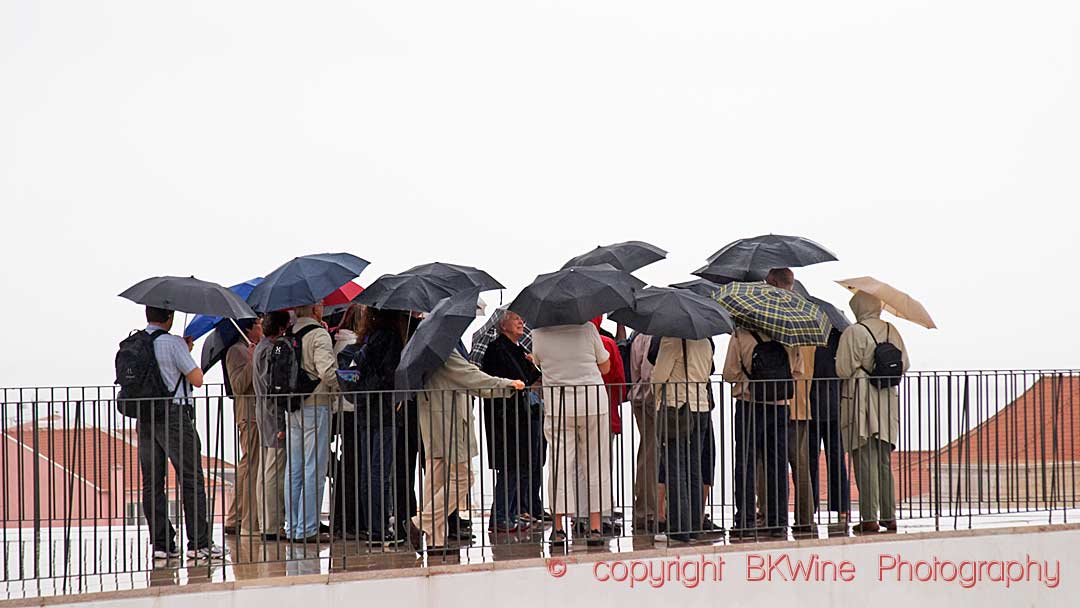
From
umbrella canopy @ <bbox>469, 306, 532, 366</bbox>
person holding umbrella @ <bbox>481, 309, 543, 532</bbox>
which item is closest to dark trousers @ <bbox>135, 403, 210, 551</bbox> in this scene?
person holding umbrella @ <bbox>481, 309, 543, 532</bbox>

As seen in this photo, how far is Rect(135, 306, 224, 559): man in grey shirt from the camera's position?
9.37 m

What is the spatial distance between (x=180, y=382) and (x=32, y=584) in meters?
1.66

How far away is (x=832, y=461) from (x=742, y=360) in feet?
3.85

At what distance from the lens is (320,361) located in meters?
9.91

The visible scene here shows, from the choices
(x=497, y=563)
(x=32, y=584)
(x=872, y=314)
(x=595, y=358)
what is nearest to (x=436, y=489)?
(x=497, y=563)

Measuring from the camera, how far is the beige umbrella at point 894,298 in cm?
1055

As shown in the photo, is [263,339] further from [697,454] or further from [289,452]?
[697,454]

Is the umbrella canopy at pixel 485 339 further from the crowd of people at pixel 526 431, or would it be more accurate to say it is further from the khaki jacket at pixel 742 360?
the khaki jacket at pixel 742 360

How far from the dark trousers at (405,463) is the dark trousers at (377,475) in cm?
8

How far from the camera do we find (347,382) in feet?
32.4

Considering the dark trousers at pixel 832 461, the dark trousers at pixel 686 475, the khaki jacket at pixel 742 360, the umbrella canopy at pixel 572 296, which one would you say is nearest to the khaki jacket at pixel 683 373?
the dark trousers at pixel 686 475

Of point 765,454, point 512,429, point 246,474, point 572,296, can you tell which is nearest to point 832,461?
point 765,454

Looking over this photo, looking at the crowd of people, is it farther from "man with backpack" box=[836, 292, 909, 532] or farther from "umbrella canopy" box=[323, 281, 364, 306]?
"umbrella canopy" box=[323, 281, 364, 306]

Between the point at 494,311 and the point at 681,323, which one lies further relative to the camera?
the point at 494,311
